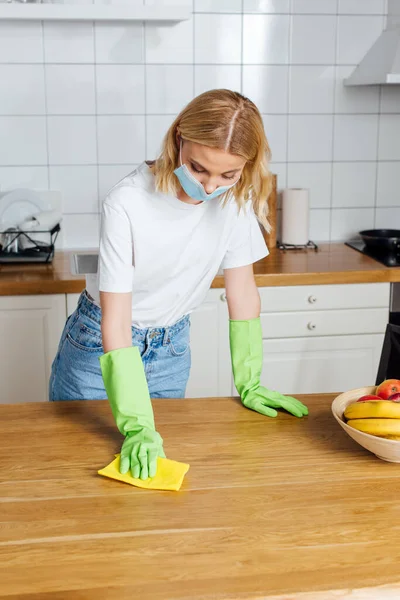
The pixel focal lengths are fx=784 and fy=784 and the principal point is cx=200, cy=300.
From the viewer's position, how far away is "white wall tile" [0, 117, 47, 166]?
121 inches

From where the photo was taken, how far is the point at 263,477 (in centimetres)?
136

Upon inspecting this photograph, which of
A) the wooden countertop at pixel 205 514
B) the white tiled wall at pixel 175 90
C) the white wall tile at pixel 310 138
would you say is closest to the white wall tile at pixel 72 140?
the white tiled wall at pixel 175 90

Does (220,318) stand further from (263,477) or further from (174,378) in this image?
(263,477)

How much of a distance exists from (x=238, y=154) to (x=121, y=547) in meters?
0.76

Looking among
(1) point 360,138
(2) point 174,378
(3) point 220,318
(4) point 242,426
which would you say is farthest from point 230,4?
(4) point 242,426

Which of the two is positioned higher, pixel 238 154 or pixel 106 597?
pixel 238 154

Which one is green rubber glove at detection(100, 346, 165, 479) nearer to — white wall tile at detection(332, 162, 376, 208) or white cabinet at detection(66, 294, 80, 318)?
white cabinet at detection(66, 294, 80, 318)

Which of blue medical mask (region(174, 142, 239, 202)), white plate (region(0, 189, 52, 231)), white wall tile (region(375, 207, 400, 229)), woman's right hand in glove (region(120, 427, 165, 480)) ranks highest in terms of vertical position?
blue medical mask (region(174, 142, 239, 202))

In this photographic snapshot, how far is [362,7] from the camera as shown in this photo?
315cm

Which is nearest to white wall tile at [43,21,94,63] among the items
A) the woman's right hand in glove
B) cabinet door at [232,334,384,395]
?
cabinet door at [232,334,384,395]

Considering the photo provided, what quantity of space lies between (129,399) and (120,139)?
6.03 ft

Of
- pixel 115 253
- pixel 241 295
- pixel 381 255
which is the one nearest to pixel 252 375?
pixel 241 295

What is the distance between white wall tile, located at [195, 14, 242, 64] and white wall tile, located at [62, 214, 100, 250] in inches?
30.2

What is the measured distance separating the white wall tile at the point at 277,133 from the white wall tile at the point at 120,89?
0.52 metres
